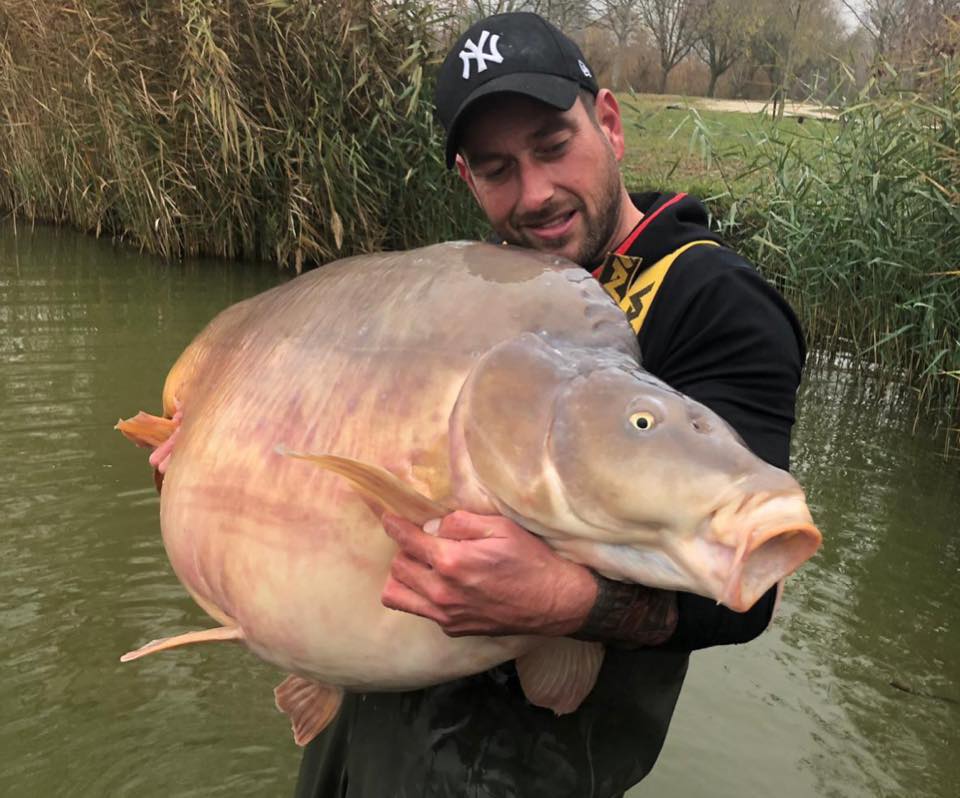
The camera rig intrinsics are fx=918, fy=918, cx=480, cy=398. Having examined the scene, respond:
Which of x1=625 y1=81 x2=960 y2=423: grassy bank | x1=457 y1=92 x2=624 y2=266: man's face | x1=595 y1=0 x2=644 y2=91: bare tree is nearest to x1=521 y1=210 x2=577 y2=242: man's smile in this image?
x1=457 y1=92 x2=624 y2=266: man's face

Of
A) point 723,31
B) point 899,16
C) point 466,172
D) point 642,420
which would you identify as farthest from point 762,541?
point 723,31

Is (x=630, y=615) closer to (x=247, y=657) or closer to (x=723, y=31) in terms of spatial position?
(x=247, y=657)

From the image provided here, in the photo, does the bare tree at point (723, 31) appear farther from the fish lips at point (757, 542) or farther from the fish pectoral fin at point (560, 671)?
the fish lips at point (757, 542)

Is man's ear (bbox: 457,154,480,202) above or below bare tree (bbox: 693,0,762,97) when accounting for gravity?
below

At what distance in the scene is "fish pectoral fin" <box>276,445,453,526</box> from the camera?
1.18 m

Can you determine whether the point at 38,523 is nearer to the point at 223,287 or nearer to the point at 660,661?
the point at 660,661

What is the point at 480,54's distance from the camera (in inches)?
69.2

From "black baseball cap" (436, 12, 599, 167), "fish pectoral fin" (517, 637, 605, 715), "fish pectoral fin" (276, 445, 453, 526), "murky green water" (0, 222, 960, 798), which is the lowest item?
"murky green water" (0, 222, 960, 798)

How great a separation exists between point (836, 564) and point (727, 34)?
30485 millimetres

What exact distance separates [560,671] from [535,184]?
913 mm

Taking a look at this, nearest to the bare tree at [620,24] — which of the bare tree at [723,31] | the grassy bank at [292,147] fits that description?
the bare tree at [723,31]

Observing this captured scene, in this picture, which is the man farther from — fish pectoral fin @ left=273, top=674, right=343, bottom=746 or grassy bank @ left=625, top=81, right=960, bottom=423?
grassy bank @ left=625, top=81, right=960, bottom=423

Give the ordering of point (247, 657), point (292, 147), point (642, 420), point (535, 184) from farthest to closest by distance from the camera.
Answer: point (292, 147), point (247, 657), point (535, 184), point (642, 420)

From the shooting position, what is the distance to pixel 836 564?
4328 mm
